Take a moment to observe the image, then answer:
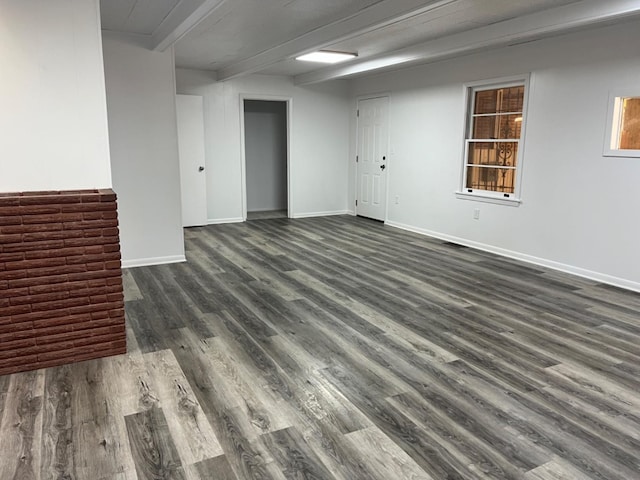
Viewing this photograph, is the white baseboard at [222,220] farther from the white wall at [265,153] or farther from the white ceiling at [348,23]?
the white ceiling at [348,23]

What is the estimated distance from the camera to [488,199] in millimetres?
5973

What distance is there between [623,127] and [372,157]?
13.6ft

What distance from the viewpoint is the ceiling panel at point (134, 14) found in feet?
12.6

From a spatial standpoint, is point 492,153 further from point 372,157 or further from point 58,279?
point 58,279

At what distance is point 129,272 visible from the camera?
5035mm

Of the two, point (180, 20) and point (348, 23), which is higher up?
point (348, 23)

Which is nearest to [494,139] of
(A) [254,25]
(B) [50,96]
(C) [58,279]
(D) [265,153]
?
(A) [254,25]

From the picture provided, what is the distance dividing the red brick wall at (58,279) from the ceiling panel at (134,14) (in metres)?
1.79

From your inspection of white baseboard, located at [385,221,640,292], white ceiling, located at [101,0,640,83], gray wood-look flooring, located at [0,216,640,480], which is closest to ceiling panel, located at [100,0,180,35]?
white ceiling, located at [101,0,640,83]

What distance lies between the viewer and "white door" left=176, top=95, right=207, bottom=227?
23.5 feet

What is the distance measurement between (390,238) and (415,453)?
484cm

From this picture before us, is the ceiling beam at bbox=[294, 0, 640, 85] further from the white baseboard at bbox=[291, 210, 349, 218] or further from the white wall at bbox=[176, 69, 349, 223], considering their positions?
the white baseboard at bbox=[291, 210, 349, 218]

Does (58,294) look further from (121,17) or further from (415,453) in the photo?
(121,17)

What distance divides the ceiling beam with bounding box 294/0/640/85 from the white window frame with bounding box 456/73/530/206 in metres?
0.58
